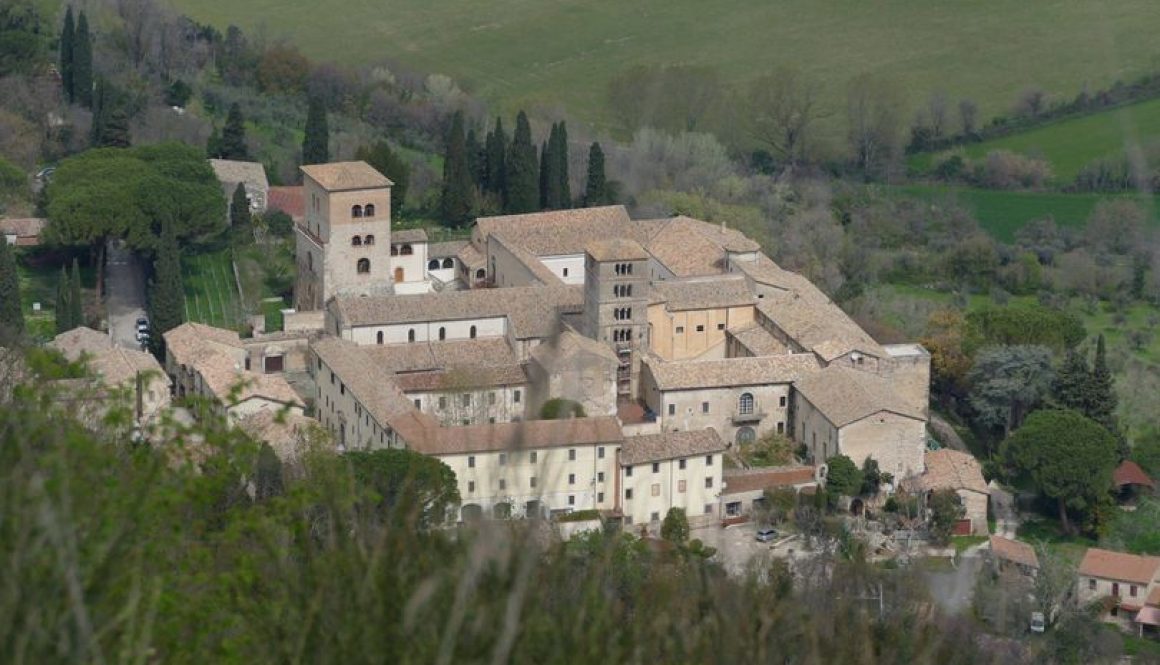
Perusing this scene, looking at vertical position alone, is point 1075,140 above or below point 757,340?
above

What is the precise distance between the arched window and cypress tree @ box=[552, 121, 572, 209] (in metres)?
11.7

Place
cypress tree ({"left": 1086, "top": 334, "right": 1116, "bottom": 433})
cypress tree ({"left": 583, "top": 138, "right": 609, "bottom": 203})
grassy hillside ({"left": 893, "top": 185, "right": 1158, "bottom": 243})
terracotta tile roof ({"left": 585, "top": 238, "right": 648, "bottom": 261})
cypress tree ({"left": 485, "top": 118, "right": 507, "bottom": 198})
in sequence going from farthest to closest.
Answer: grassy hillside ({"left": 893, "top": 185, "right": 1158, "bottom": 243}), cypress tree ({"left": 583, "top": 138, "right": 609, "bottom": 203}), cypress tree ({"left": 485, "top": 118, "right": 507, "bottom": 198}), cypress tree ({"left": 1086, "top": 334, "right": 1116, "bottom": 433}), terracotta tile roof ({"left": 585, "top": 238, "right": 648, "bottom": 261})

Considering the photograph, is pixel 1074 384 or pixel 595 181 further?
pixel 595 181

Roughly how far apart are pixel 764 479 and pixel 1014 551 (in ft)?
12.8

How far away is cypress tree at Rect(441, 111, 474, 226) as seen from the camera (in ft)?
158

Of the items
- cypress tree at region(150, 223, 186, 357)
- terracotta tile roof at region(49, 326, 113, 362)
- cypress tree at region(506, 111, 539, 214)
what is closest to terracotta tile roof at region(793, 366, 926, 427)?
cypress tree at region(150, 223, 186, 357)

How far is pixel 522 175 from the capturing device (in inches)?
1903

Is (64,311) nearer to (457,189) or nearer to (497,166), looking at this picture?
(457,189)

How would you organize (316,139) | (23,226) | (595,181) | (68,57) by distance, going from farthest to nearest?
1. (68,57)
2. (316,139)
3. (595,181)
4. (23,226)

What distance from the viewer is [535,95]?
212 feet

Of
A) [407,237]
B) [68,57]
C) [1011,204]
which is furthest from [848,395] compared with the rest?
[68,57]

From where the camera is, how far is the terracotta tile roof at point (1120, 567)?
3506cm

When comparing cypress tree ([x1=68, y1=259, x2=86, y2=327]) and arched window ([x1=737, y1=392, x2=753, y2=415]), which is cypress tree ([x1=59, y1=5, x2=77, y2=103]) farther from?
arched window ([x1=737, y1=392, x2=753, y2=415])

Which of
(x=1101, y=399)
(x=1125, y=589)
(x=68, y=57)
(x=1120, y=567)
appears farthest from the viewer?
(x=68, y=57)
